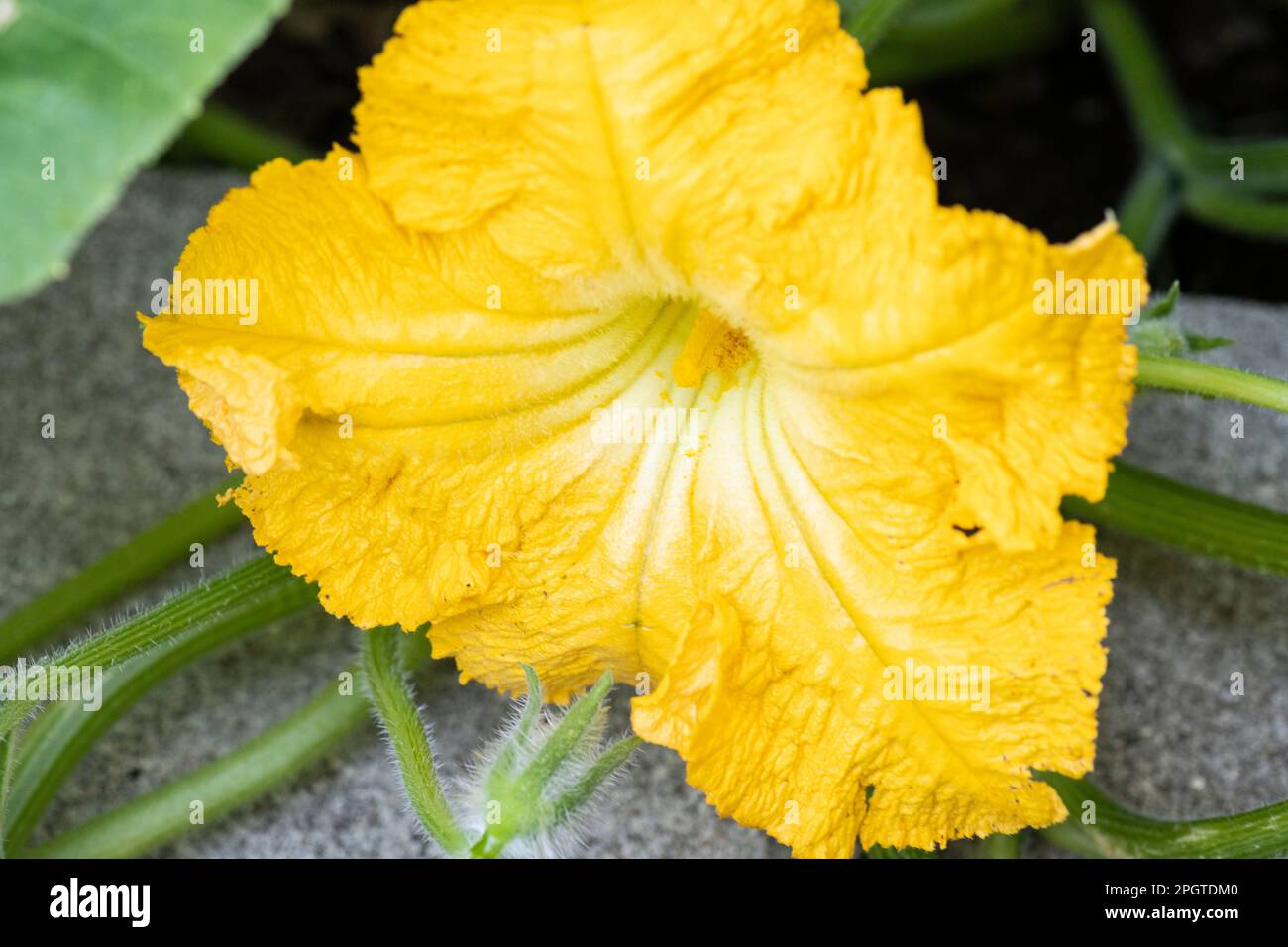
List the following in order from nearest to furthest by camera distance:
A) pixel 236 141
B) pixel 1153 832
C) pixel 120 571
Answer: pixel 1153 832
pixel 120 571
pixel 236 141

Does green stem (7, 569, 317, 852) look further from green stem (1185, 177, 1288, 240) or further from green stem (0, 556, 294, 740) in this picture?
green stem (1185, 177, 1288, 240)

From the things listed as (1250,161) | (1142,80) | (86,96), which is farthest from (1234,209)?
(86,96)

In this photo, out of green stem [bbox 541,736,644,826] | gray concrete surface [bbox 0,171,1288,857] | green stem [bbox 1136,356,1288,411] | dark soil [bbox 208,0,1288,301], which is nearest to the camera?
green stem [bbox 541,736,644,826]

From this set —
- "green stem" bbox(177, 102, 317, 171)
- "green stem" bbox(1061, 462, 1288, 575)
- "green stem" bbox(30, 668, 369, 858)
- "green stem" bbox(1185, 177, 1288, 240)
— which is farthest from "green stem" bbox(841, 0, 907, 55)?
"green stem" bbox(177, 102, 317, 171)

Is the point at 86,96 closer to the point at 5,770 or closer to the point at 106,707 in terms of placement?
the point at 5,770
